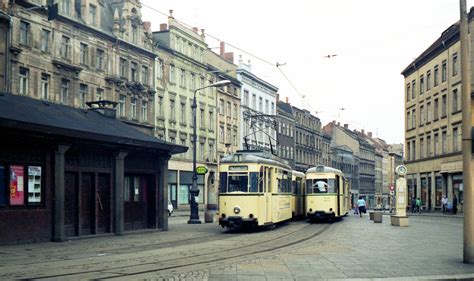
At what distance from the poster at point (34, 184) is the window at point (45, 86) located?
77.1 ft

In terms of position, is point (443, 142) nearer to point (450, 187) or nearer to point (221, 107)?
point (450, 187)

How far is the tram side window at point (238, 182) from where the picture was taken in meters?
27.6

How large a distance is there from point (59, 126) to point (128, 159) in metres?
5.22

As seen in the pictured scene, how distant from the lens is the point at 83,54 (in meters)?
47.5

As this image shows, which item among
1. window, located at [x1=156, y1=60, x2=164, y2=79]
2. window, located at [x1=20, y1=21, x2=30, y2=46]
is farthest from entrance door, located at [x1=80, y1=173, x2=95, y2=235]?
window, located at [x1=156, y1=60, x2=164, y2=79]

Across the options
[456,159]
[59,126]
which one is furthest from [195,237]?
[456,159]

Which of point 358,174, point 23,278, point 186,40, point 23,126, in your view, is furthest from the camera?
point 358,174

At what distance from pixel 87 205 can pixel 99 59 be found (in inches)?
1106

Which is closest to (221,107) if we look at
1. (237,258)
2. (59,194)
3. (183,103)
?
(183,103)

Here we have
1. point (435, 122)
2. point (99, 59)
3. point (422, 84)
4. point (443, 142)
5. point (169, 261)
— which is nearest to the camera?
point (169, 261)

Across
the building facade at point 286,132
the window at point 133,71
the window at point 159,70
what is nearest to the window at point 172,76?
the window at point 159,70

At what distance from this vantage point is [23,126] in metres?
18.8

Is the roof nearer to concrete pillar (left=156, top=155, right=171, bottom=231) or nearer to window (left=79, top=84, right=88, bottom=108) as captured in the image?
concrete pillar (left=156, top=155, right=171, bottom=231)

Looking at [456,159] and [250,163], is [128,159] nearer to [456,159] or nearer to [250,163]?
[250,163]
